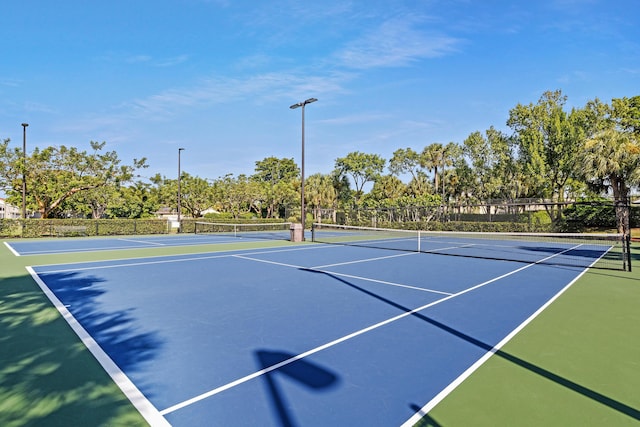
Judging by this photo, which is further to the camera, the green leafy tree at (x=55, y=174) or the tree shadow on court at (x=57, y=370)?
the green leafy tree at (x=55, y=174)

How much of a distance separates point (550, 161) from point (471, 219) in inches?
324

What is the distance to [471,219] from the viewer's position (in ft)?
106

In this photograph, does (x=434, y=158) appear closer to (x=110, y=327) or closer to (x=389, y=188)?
(x=389, y=188)

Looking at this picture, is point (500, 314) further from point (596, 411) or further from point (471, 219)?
point (471, 219)

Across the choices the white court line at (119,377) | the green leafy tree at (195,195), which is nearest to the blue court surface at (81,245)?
the white court line at (119,377)

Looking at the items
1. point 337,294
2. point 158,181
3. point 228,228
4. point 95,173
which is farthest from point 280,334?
point 158,181

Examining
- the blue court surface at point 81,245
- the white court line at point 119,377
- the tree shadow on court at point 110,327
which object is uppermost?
the white court line at point 119,377

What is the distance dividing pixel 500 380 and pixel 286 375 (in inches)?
85.2

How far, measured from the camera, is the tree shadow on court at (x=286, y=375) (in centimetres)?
321

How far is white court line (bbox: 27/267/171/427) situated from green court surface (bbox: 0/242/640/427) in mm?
65

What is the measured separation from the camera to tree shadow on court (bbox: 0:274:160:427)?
3.09 m

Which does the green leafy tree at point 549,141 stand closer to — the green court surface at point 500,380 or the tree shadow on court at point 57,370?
the green court surface at point 500,380

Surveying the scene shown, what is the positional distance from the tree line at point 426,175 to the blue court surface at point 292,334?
13.5m

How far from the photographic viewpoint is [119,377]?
12.5 feet
